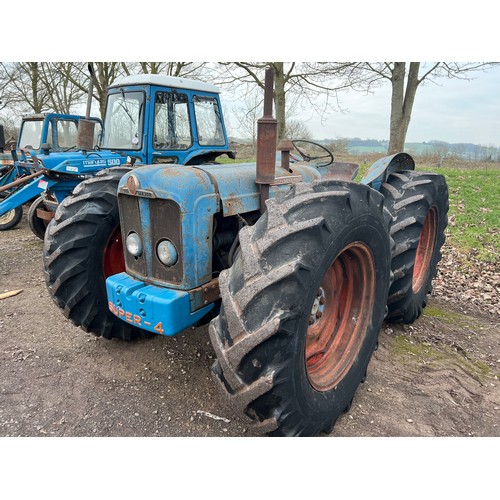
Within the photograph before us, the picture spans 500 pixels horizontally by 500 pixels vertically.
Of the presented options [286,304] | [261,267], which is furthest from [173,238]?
[286,304]

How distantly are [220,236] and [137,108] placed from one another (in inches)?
116

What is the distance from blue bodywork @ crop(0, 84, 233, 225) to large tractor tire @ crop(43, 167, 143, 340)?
1.81m

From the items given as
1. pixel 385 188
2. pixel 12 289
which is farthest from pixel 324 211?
pixel 12 289

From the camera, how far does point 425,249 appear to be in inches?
163

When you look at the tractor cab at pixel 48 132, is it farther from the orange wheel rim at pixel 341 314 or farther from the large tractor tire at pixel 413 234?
the orange wheel rim at pixel 341 314

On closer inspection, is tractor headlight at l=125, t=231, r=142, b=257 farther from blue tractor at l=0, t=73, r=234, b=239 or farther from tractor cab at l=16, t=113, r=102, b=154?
tractor cab at l=16, t=113, r=102, b=154

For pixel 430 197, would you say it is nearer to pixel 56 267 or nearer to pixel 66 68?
pixel 56 267

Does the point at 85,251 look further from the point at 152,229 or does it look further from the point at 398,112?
the point at 398,112

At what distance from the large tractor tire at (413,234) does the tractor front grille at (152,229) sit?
6.07 ft

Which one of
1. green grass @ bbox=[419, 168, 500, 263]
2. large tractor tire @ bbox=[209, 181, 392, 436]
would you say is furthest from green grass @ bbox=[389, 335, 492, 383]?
green grass @ bbox=[419, 168, 500, 263]

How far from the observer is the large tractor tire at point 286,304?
1838mm

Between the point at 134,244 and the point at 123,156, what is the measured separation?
3627mm

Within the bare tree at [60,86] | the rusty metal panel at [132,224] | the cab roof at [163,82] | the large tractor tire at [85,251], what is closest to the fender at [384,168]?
the rusty metal panel at [132,224]

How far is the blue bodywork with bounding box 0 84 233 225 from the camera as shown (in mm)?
4836
